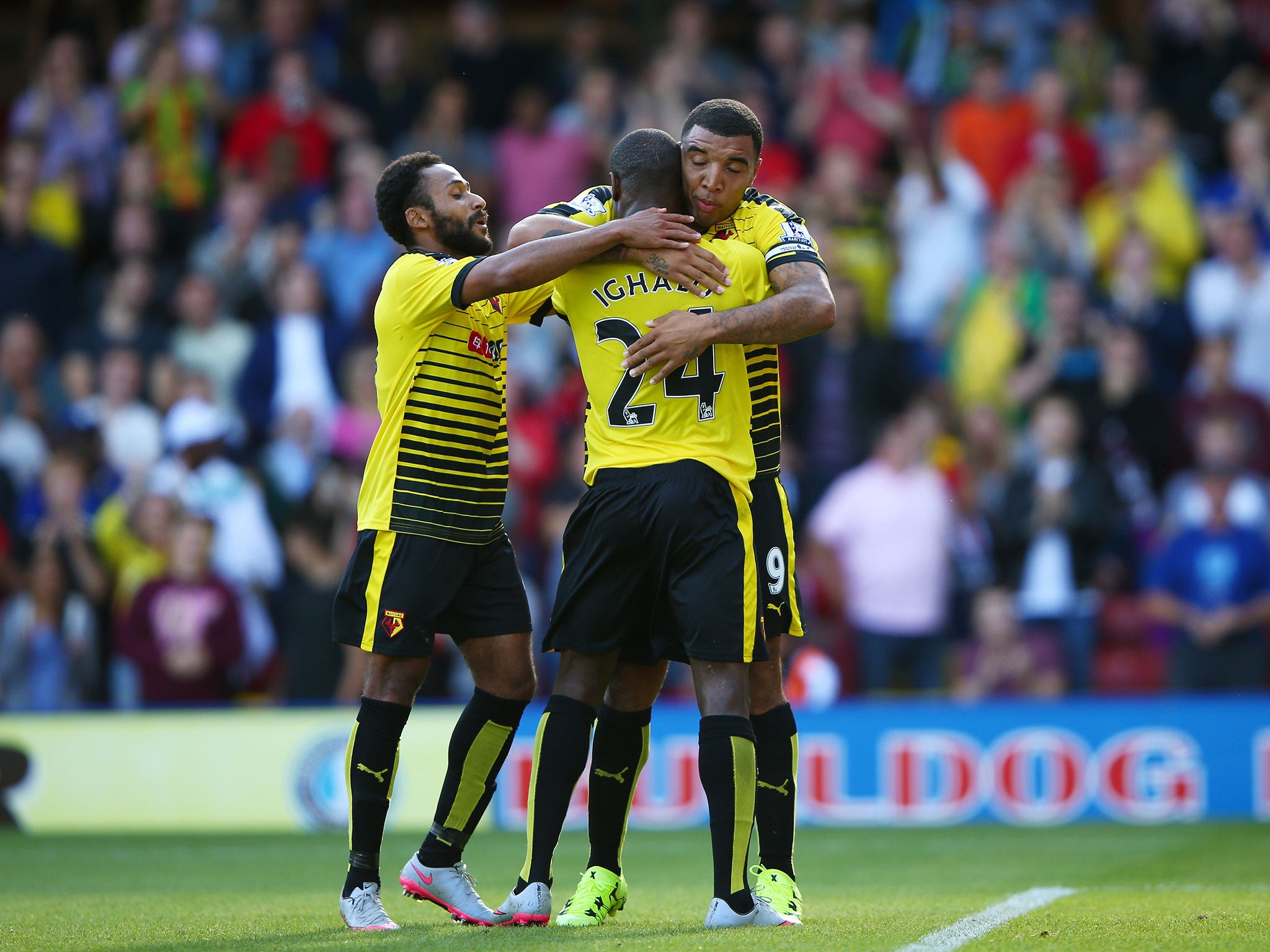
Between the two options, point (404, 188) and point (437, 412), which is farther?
point (404, 188)

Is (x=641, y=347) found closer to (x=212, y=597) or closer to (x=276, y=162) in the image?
(x=212, y=597)

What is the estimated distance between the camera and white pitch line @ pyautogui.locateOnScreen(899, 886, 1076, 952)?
459 cm

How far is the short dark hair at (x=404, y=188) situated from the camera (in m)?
5.56

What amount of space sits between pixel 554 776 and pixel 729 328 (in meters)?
1.49

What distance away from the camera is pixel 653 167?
515cm

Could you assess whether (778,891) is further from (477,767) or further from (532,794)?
(477,767)

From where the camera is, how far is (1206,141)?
1325 centimetres

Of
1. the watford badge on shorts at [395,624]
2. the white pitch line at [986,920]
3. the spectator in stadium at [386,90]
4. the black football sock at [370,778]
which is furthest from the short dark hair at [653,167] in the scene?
the spectator in stadium at [386,90]

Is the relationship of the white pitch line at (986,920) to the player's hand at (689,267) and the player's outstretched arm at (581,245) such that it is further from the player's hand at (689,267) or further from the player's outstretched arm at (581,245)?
the player's outstretched arm at (581,245)

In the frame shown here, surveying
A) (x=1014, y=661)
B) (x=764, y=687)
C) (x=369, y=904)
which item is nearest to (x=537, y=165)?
(x=1014, y=661)

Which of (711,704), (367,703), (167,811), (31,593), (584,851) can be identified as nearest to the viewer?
(711,704)

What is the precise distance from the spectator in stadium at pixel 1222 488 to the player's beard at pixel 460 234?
20.5 ft

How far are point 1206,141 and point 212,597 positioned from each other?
27.7ft

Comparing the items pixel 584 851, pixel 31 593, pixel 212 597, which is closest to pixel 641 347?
pixel 584 851
